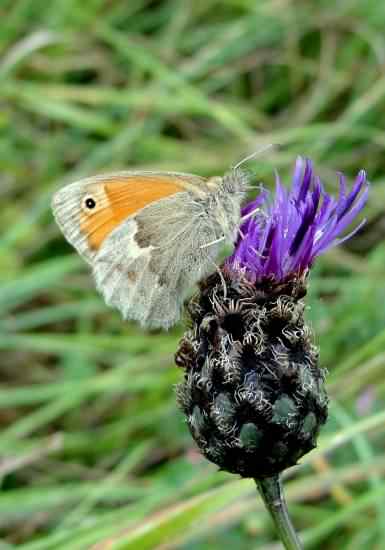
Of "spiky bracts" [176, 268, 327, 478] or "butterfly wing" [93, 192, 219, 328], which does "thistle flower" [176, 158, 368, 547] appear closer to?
"spiky bracts" [176, 268, 327, 478]

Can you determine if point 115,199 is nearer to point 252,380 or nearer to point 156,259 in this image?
point 156,259

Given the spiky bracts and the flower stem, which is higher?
the spiky bracts

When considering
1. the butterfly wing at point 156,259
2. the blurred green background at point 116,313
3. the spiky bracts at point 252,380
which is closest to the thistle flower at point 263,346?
the spiky bracts at point 252,380

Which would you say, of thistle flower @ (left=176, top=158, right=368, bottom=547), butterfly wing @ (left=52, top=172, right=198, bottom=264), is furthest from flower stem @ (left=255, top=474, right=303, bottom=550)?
butterfly wing @ (left=52, top=172, right=198, bottom=264)

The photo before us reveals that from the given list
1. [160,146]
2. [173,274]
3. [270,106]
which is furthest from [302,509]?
[270,106]

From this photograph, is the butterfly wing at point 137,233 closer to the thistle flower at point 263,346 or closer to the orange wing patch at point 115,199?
the orange wing patch at point 115,199

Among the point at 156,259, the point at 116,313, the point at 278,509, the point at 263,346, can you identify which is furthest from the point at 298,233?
the point at 116,313
